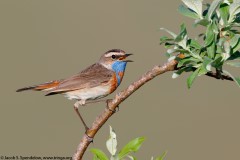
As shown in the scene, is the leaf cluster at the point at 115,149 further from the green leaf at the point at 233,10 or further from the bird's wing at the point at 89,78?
the bird's wing at the point at 89,78

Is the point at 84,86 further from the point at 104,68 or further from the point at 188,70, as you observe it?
the point at 188,70

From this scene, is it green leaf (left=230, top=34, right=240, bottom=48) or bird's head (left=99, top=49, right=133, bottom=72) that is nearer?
green leaf (left=230, top=34, right=240, bottom=48)

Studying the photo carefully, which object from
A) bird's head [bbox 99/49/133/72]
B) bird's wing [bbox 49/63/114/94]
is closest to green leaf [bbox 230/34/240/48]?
bird's wing [bbox 49/63/114/94]

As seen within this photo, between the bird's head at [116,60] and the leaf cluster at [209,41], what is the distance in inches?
165

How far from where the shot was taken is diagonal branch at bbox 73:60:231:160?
8.39ft

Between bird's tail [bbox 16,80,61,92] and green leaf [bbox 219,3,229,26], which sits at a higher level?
green leaf [bbox 219,3,229,26]

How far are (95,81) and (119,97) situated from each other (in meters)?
4.13

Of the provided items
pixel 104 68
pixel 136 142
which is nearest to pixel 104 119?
pixel 136 142

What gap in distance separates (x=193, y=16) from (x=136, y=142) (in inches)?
28.3

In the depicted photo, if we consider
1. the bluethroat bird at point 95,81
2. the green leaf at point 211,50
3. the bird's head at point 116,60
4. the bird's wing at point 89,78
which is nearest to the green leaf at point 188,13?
the green leaf at point 211,50

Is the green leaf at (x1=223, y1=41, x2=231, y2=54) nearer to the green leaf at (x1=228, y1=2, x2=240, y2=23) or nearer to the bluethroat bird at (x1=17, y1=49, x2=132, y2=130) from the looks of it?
the green leaf at (x1=228, y1=2, x2=240, y2=23)

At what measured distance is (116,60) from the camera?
7.04 metres

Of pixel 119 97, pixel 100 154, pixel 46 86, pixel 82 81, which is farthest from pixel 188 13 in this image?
pixel 82 81

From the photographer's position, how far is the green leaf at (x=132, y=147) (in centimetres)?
258
